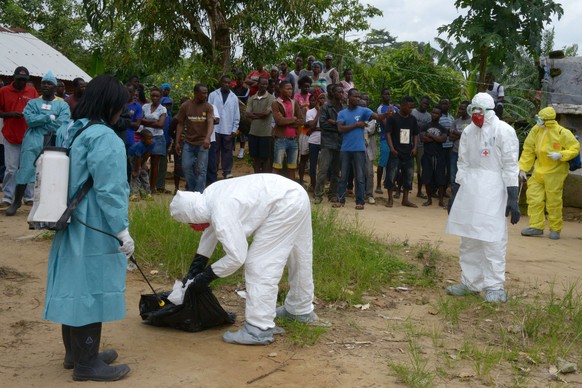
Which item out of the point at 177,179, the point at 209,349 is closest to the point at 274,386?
the point at 209,349

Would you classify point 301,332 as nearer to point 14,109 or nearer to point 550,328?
point 550,328

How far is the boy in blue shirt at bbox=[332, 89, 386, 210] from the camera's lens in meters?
11.2

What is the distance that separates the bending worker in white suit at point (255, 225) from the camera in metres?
4.88

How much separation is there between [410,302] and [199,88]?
5.27 meters

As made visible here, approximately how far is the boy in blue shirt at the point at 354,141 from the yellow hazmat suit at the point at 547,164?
2357 mm

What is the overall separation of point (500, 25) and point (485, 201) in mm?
7844

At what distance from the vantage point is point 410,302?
658 cm

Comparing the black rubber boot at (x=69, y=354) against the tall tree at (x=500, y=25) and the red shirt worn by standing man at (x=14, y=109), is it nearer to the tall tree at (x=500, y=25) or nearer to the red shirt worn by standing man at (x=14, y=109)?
the red shirt worn by standing man at (x=14, y=109)

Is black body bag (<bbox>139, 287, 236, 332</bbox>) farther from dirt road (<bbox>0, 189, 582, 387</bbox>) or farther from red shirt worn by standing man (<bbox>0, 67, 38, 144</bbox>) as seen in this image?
red shirt worn by standing man (<bbox>0, 67, 38, 144</bbox>)

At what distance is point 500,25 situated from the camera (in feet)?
44.3

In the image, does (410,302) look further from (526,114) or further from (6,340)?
(526,114)

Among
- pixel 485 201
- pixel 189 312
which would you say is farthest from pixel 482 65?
pixel 189 312

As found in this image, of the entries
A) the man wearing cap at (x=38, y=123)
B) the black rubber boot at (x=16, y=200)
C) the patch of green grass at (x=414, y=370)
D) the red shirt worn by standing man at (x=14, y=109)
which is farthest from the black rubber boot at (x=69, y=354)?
the red shirt worn by standing man at (x=14, y=109)

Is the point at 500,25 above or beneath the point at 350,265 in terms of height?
above
